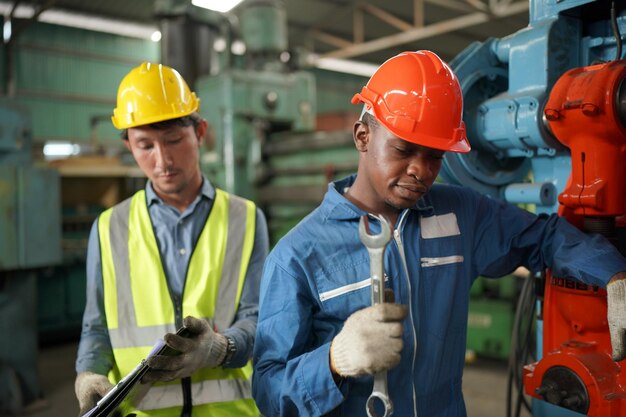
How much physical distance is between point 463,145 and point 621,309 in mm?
420

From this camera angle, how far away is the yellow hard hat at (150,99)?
5.09 feet

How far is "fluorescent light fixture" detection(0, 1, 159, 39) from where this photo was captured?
7539 millimetres

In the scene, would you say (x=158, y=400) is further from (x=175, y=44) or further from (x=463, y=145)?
(x=175, y=44)

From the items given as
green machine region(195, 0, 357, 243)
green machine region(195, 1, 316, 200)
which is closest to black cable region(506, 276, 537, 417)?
green machine region(195, 0, 357, 243)

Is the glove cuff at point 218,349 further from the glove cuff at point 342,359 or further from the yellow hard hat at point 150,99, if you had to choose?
the yellow hard hat at point 150,99

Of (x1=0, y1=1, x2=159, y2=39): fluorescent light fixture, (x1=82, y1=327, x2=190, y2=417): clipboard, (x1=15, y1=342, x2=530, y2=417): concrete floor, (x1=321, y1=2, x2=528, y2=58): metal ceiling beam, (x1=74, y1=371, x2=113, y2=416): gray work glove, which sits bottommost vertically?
(x1=15, y1=342, x2=530, y2=417): concrete floor

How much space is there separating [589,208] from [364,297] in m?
0.51

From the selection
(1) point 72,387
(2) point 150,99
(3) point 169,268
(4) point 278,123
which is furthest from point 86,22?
(3) point 169,268

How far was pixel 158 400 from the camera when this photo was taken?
140 centimetres

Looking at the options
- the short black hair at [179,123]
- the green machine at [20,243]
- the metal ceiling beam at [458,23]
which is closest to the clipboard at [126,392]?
the short black hair at [179,123]

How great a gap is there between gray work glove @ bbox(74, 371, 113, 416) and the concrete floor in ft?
8.21

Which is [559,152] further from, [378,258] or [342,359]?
[342,359]

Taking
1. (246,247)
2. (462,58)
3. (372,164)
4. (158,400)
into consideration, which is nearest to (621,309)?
(372,164)

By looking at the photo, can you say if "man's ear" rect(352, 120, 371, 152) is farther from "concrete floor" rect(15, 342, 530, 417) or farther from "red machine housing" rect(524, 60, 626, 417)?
"concrete floor" rect(15, 342, 530, 417)
